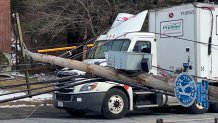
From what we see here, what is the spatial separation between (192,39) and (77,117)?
14.8ft

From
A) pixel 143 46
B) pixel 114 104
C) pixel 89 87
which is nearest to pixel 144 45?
pixel 143 46

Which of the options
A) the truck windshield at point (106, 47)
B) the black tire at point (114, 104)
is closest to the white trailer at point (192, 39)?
the truck windshield at point (106, 47)

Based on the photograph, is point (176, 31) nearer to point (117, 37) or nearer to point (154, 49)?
point (154, 49)

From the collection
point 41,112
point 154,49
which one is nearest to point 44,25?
point 41,112

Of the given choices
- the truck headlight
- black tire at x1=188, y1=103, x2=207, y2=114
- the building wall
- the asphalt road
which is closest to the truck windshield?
the truck headlight

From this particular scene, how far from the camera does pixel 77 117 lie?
15758 millimetres

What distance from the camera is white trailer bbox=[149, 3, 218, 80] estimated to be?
1532 cm

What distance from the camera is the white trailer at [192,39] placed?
50.3ft

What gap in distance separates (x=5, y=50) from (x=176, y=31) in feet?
55.6

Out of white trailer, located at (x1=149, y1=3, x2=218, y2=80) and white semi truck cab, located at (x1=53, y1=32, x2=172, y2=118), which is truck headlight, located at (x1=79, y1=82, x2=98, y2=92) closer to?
white semi truck cab, located at (x1=53, y1=32, x2=172, y2=118)

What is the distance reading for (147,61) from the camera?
8.46m

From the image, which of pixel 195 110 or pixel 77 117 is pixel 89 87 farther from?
pixel 195 110

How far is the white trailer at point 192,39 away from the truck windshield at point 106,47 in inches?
56.0

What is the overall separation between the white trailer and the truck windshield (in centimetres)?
142
